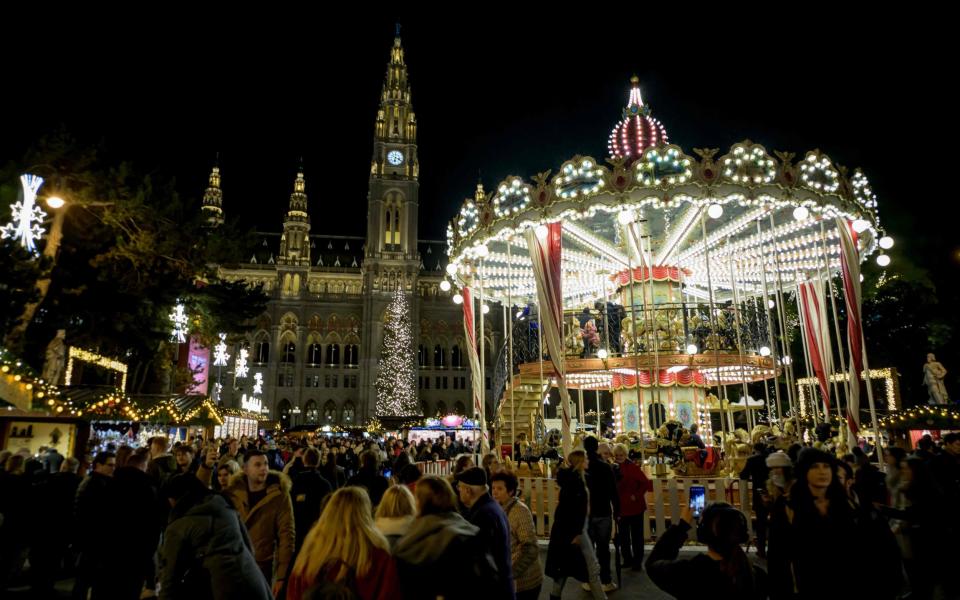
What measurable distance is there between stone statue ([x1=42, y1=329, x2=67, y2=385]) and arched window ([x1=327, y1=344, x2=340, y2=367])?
4534cm

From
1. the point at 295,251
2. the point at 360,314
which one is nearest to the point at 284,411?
the point at 360,314

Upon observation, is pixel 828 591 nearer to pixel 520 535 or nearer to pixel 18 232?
pixel 520 535

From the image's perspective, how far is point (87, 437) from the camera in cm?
1422

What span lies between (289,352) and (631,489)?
5950 centimetres

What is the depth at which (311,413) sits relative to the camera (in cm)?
6003

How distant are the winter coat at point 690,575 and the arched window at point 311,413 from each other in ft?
199

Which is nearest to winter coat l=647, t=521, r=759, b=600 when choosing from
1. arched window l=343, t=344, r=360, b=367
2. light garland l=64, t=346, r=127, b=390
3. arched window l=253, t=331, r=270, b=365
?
light garland l=64, t=346, r=127, b=390

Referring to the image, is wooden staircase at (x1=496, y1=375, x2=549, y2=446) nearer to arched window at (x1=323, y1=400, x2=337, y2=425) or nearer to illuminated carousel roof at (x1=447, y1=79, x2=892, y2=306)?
illuminated carousel roof at (x1=447, y1=79, x2=892, y2=306)

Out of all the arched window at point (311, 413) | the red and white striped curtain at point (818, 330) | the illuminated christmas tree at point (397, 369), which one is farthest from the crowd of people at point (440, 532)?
the arched window at point (311, 413)

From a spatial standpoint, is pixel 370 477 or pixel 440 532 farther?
pixel 370 477

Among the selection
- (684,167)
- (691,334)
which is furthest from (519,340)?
(684,167)

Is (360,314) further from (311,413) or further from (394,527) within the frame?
(394,527)

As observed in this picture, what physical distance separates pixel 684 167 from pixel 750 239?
5131 mm

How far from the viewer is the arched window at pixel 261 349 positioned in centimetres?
6080
